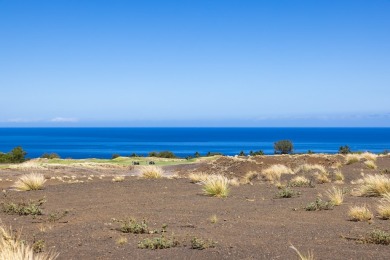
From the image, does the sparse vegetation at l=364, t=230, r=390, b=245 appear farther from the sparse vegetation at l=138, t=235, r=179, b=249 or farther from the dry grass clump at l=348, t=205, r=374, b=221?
the sparse vegetation at l=138, t=235, r=179, b=249

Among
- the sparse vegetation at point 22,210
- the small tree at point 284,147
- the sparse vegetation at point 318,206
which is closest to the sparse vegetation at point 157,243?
the sparse vegetation at point 22,210

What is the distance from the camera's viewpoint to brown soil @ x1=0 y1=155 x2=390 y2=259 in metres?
8.16

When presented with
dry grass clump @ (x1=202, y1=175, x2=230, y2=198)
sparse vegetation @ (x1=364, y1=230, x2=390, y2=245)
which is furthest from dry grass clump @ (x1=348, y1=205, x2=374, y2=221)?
dry grass clump @ (x1=202, y1=175, x2=230, y2=198)

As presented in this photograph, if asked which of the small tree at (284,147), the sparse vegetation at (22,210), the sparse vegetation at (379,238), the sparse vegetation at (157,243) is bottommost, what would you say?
the small tree at (284,147)

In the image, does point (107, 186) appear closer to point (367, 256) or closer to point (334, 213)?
point (334, 213)

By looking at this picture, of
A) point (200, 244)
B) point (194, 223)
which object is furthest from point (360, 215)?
point (200, 244)

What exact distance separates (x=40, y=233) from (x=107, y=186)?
9491 mm

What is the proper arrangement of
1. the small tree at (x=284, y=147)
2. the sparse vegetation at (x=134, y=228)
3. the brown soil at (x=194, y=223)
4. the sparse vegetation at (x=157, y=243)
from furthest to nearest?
1. the small tree at (x=284, y=147)
2. the sparse vegetation at (x=134, y=228)
3. the sparse vegetation at (x=157, y=243)
4. the brown soil at (x=194, y=223)

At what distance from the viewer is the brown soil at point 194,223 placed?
26.8 feet

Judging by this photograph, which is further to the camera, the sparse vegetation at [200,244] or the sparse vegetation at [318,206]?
the sparse vegetation at [318,206]

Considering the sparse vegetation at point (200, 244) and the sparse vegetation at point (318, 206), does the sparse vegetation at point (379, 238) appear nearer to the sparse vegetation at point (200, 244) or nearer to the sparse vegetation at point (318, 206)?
the sparse vegetation at point (200, 244)

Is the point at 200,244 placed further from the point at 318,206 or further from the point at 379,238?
the point at 318,206

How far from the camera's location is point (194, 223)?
1100 centimetres

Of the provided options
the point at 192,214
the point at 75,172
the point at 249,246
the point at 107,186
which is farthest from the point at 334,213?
the point at 75,172
